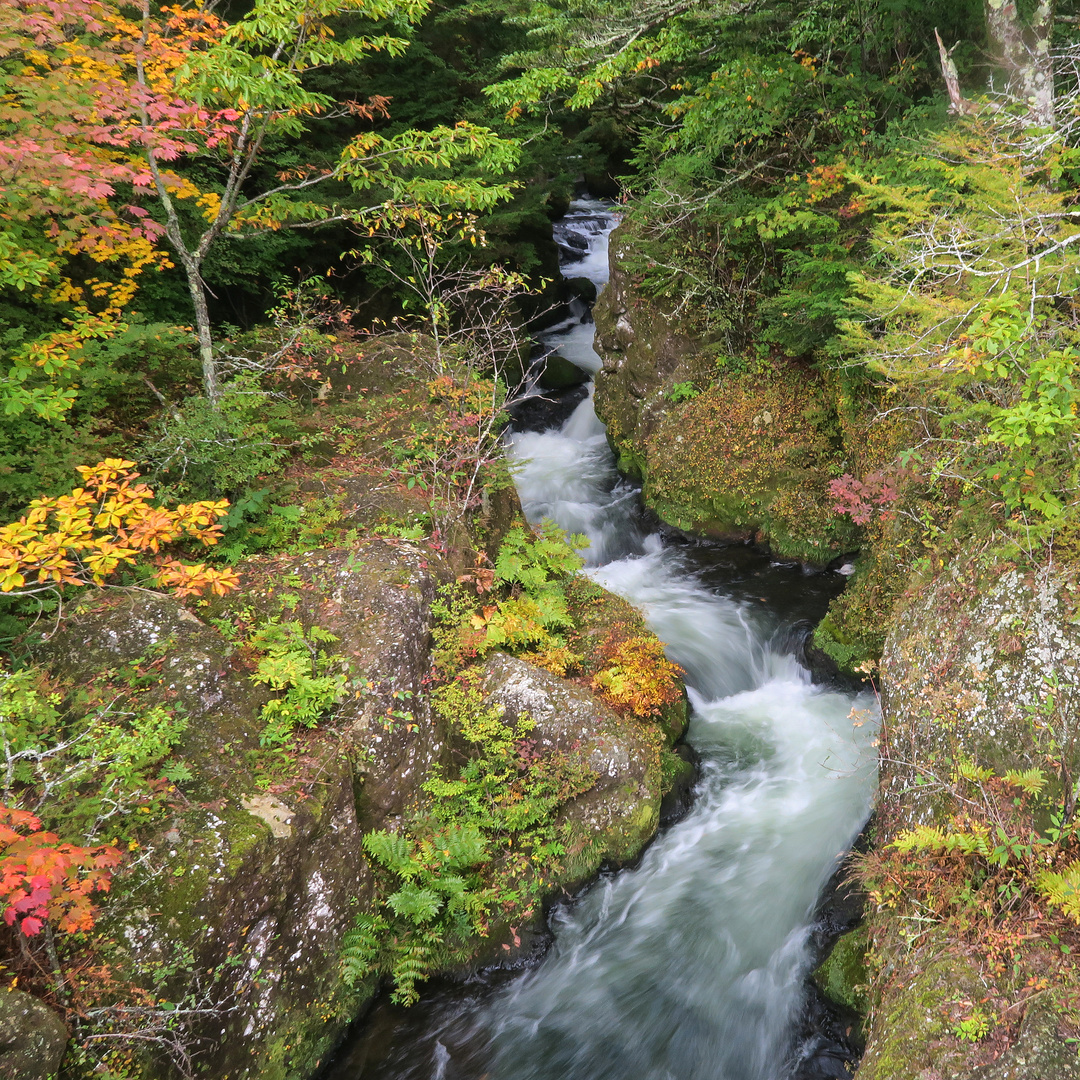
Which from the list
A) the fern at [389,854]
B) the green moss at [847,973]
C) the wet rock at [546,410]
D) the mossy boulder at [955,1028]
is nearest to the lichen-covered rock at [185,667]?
the fern at [389,854]

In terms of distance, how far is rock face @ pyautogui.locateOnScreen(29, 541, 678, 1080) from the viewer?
4.67m

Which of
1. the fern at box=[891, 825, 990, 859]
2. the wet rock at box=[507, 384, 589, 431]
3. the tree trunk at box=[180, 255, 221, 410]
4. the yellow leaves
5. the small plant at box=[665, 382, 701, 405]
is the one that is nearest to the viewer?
the fern at box=[891, 825, 990, 859]

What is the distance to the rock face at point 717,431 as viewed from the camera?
10789 mm

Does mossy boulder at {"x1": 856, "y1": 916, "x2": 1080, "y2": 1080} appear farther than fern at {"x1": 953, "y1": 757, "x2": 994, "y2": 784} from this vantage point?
No

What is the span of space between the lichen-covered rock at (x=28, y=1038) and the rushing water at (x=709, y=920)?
237 centimetres

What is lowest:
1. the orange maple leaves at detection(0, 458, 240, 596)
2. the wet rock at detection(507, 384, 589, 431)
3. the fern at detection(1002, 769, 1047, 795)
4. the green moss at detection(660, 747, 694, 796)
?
the green moss at detection(660, 747, 694, 796)

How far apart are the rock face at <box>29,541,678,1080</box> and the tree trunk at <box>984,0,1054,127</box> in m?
7.44

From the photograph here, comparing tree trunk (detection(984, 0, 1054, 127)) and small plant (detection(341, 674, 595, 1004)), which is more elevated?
tree trunk (detection(984, 0, 1054, 127))

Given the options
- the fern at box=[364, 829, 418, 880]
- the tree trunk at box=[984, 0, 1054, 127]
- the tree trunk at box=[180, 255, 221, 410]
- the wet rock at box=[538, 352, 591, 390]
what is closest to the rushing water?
the fern at box=[364, 829, 418, 880]

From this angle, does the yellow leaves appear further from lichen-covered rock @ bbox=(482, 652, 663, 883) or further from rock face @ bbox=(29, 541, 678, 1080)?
lichen-covered rock @ bbox=(482, 652, 663, 883)

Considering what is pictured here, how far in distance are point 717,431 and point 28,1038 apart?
11.1m

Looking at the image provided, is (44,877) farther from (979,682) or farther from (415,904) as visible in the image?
(979,682)

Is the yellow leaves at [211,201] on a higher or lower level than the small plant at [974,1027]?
higher

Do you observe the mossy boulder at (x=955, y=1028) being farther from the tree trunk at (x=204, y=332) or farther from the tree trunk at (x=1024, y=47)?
the tree trunk at (x=204, y=332)
